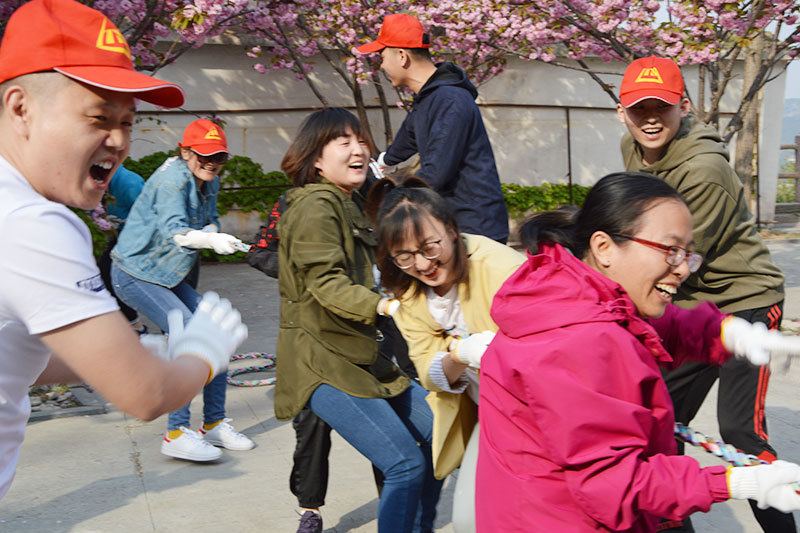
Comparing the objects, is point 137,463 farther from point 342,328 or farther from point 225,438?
point 342,328

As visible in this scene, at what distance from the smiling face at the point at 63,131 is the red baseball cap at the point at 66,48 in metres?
0.03

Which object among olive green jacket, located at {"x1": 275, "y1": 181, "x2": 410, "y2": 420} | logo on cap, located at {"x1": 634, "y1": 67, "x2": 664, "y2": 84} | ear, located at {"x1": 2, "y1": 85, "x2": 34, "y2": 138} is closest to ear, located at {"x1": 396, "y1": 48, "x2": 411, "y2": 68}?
olive green jacket, located at {"x1": 275, "y1": 181, "x2": 410, "y2": 420}

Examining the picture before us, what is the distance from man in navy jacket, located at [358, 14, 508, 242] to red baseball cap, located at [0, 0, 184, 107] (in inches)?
103

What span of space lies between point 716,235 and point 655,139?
1.63ft

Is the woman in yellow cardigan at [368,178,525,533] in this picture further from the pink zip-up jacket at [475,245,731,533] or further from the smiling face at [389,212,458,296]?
the pink zip-up jacket at [475,245,731,533]

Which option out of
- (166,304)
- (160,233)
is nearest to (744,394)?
(166,304)

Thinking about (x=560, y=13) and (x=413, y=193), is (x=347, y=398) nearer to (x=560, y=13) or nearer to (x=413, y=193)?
(x=413, y=193)

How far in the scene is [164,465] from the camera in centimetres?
485

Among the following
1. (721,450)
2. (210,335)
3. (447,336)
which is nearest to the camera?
(210,335)

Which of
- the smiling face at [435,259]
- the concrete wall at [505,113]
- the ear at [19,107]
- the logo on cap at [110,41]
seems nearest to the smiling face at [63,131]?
the ear at [19,107]

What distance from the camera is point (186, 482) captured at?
4.61 m

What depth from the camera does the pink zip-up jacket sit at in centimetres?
180

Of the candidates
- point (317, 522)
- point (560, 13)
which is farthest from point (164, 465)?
point (560, 13)

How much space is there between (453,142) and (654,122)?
1043 mm
